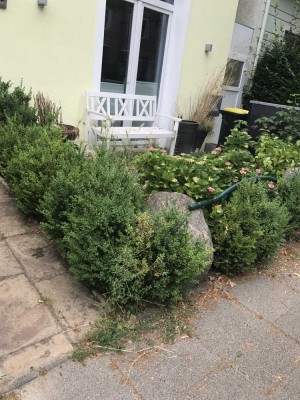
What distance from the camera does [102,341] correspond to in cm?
205

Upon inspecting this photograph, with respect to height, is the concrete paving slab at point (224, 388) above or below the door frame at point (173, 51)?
below

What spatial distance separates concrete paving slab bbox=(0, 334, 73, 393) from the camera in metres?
1.74

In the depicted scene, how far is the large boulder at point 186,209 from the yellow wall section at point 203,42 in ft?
14.5

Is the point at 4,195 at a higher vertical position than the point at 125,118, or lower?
lower

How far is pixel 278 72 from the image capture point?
329 inches

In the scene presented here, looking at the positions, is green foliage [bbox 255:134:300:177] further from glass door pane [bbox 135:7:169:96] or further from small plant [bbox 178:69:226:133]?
glass door pane [bbox 135:7:169:96]

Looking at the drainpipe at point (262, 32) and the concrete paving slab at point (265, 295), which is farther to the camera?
the drainpipe at point (262, 32)

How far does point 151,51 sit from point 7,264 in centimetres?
526

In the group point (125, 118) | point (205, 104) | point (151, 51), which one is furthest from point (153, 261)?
point (205, 104)

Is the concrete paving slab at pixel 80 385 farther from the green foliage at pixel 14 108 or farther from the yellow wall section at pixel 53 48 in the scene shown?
the yellow wall section at pixel 53 48

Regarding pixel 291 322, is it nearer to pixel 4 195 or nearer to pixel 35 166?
pixel 35 166

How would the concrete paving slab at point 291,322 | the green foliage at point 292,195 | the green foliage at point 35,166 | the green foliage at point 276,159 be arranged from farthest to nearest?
the green foliage at point 276,159 < the green foliage at point 292,195 < the green foliage at point 35,166 < the concrete paving slab at point 291,322

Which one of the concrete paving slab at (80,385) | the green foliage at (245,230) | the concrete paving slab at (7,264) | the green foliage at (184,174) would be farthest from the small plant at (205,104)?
the concrete paving slab at (80,385)

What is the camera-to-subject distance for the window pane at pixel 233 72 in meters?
8.15
